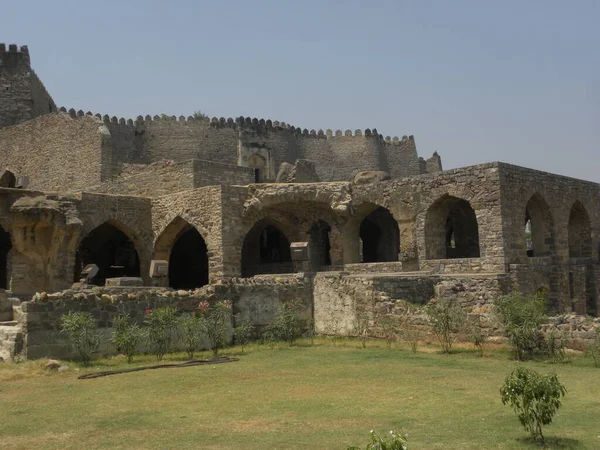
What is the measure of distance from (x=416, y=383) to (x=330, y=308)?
244 inches

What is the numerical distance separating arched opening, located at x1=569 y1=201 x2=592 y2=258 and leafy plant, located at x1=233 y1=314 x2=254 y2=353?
12.0m

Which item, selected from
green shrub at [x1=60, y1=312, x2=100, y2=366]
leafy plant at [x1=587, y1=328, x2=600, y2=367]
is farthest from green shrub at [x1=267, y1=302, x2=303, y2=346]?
leafy plant at [x1=587, y1=328, x2=600, y2=367]

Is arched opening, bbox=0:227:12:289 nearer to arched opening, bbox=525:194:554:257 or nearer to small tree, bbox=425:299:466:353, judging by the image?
small tree, bbox=425:299:466:353

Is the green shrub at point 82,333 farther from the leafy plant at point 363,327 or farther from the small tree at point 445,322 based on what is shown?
the small tree at point 445,322

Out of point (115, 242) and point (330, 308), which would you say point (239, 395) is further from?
point (115, 242)

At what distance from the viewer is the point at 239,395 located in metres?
7.61

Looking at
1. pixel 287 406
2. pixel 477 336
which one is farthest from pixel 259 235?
pixel 287 406

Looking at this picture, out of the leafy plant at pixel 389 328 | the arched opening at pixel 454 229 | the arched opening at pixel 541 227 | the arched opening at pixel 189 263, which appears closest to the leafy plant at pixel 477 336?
the leafy plant at pixel 389 328

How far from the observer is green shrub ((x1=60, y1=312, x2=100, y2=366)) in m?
10.3

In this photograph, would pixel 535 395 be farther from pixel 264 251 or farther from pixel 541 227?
pixel 264 251

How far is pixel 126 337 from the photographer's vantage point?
10.8m

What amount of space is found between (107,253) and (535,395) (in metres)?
21.3

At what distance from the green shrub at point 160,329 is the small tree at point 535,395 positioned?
708cm

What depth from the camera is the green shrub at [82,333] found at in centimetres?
1031
